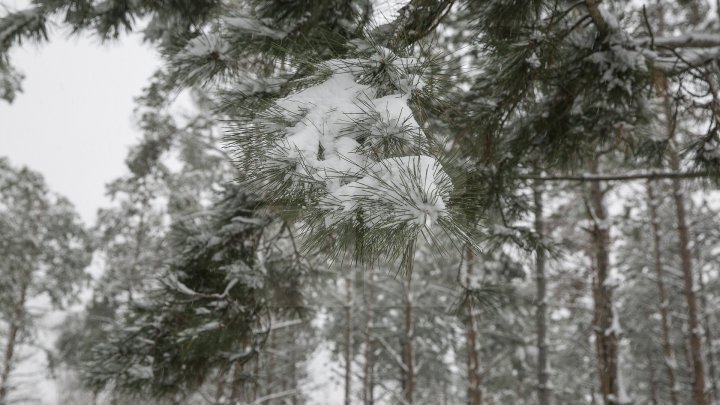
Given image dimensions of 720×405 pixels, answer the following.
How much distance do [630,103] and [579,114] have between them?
0.39m

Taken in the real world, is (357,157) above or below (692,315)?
above

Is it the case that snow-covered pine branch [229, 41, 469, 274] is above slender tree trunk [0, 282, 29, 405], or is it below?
above

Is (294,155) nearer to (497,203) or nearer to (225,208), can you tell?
(497,203)

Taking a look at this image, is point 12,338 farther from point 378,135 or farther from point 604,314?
point 378,135

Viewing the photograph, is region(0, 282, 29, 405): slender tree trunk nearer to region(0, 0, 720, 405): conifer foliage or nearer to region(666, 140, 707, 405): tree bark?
region(0, 0, 720, 405): conifer foliage

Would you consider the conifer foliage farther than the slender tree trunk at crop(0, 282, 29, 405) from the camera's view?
No

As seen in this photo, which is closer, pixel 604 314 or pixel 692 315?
pixel 604 314

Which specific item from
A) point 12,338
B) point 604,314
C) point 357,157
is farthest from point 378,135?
point 12,338

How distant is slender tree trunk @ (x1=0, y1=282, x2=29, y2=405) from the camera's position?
1081cm

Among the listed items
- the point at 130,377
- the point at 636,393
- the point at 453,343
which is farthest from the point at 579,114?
the point at 636,393

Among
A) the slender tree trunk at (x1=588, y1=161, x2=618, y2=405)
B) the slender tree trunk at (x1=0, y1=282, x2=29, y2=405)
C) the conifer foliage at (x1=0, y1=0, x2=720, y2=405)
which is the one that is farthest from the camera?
the slender tree trunk at (x1=0, y1=282, x2=29, y2=405)

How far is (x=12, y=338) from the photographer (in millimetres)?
11156

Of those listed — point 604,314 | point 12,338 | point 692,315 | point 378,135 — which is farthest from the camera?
point 12,338

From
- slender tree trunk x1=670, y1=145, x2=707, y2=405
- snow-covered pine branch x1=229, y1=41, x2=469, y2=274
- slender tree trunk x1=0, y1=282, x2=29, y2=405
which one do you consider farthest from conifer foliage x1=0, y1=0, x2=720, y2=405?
slender tree trunk x1=0, y1=282, x2=29, y2=405
